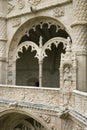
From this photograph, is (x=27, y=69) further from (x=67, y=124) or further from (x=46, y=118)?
(x=67, y=124)

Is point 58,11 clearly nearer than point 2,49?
Yes

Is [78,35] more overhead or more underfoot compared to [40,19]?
more underfoot

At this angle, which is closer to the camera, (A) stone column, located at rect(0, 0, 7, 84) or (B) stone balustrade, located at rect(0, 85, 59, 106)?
(B) stone balustrade, located at rect(0, 85, 59, 106)

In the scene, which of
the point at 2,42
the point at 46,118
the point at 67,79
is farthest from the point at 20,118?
the point at 67,79

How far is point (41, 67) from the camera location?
11.2 m

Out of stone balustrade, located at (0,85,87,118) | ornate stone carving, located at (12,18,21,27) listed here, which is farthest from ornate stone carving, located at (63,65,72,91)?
ornate stone carving, located at (12,18,21,27)

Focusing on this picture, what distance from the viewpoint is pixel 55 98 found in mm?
9328

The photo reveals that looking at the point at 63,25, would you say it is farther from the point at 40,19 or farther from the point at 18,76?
the point at 18,76

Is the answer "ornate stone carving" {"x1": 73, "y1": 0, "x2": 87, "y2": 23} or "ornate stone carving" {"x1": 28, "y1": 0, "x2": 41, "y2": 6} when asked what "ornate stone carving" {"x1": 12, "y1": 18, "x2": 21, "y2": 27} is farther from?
"ornate stone carving" {"x1": 73, "y1": 0, "x2": 87, "y2": 23}

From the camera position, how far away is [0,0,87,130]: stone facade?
8.59 m

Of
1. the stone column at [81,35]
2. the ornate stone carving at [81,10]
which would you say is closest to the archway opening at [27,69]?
the stone column at [81,35]

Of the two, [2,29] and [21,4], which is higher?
[21,4]

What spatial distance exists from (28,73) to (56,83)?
1.73 metres

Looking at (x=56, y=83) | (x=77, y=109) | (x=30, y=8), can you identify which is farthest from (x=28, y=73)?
(x=77, y=109)
